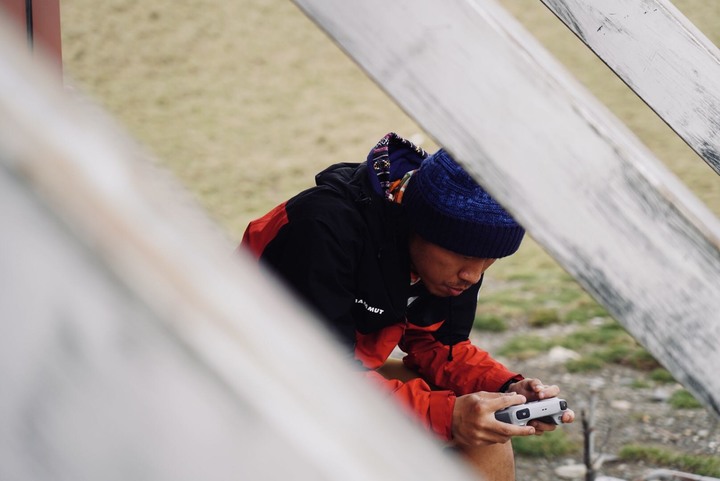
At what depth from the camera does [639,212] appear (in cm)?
92

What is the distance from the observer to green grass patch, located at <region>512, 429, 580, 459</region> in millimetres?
3205

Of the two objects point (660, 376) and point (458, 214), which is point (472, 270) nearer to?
point (458, 214)

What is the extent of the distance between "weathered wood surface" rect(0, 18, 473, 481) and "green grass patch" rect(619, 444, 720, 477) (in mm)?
2987

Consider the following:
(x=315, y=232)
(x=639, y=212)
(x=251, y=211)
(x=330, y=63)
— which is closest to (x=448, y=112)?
(x=639, y=212)

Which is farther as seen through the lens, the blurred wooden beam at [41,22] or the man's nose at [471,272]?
the blurred wooden beam at [41,22]

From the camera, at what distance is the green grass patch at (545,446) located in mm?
3205

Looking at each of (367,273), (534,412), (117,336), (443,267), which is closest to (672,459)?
(534,412)

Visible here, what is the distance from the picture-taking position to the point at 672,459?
313cm

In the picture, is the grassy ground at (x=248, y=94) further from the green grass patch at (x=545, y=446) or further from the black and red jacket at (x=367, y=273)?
the black and red jacket at (x=367, y=273)

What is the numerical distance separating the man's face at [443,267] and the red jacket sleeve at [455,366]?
1.13ft

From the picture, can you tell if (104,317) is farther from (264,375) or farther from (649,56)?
(649,56)

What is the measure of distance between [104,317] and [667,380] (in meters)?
3.77

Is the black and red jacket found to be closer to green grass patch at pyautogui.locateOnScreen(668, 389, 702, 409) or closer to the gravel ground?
the gravel ground

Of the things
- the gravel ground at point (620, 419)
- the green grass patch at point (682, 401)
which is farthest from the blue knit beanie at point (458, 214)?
the green grass patch at point (682, 401)
